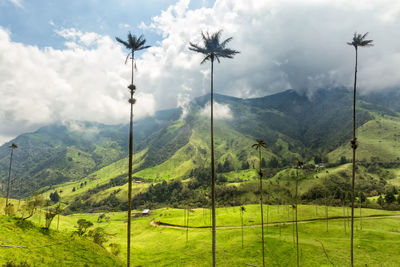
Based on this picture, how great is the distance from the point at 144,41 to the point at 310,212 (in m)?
145

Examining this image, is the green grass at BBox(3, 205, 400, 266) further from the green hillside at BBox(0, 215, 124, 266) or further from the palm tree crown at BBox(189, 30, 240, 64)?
the palm tree crown at BBox(189, 30, 240, 64)

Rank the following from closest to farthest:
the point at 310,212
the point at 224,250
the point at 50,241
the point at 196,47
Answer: the point at 196,47, the point at 50,241, the point at 224,250, the point at 310,212

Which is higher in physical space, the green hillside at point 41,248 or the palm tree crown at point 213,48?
the palm tree crown at point 213,48

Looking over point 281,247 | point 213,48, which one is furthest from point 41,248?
point 281,247

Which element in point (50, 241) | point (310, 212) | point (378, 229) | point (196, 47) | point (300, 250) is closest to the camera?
point (196, 47)

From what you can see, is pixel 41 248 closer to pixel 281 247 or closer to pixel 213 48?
pixel 213 48

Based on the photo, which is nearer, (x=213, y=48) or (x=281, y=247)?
(x=213, y=48)

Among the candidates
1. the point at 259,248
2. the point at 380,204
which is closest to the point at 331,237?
the point at 259,248

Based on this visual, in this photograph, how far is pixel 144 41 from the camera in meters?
30.2

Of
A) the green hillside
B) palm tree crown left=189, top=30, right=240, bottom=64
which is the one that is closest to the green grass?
the green hillside

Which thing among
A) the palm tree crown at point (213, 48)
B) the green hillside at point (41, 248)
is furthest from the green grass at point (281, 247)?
the palm tree crown at point (213, 48)

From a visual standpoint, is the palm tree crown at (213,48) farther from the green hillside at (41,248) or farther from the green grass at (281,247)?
the green grass at (281,247)

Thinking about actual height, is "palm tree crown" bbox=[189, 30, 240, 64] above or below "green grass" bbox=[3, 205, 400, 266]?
above

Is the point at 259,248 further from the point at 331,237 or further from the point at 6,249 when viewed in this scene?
the point at 6,249
